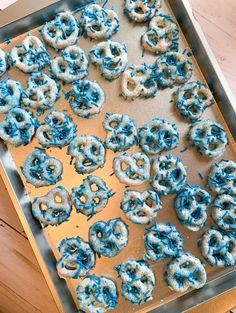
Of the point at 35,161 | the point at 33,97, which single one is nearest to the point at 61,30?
the point at 33,97

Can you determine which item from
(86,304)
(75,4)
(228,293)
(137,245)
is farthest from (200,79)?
(86,304)

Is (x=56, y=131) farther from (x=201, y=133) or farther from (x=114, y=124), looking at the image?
(x=201, y=133)

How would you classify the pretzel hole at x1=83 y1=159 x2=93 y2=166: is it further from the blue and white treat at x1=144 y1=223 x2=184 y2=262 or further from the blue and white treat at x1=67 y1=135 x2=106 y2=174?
the blue and white treat at x1=144 y1=223 x2=184 y2=262

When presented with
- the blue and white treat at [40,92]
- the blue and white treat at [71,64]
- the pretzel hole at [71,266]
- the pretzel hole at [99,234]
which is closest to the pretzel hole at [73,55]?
the blue and white treat at [71,64]

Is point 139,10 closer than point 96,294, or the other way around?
point 96,294

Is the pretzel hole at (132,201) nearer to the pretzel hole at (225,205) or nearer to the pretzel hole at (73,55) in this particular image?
the pretzel hole at (225,205)
